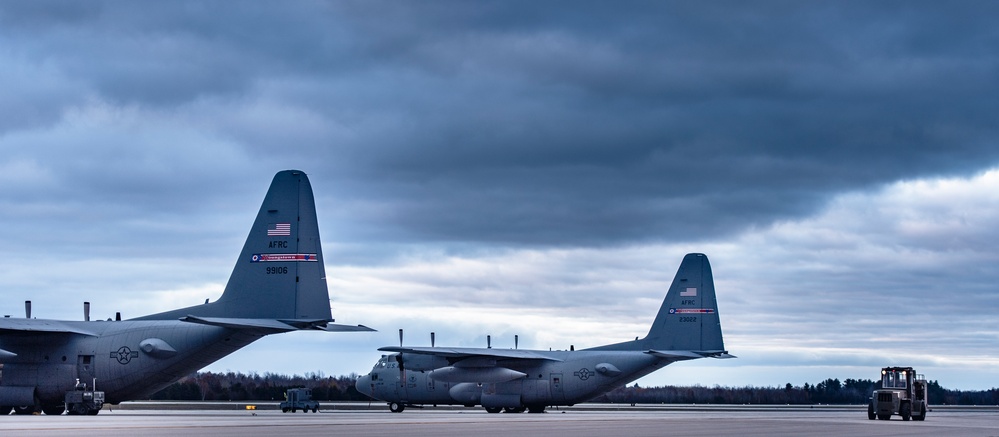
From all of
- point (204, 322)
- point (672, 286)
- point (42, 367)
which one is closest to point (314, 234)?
point (204, 322)

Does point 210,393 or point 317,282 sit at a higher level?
point 317,282

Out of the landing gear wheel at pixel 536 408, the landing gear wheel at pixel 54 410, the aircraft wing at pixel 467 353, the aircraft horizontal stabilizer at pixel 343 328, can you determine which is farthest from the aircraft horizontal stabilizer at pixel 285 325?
the landing gear wheel at pixel 536 408

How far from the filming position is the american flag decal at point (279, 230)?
4541 centimetres

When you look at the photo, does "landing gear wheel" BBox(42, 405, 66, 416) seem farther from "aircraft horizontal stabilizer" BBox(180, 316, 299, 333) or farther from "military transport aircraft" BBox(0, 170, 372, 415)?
"aircraft horizontal stabilizer" BBox(180, 316, 299, 333)

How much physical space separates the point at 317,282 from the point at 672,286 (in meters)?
30.1

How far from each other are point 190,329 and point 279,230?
586 centimetres

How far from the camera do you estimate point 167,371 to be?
47.4 meters

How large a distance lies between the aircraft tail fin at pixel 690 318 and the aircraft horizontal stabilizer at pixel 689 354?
0.04 m

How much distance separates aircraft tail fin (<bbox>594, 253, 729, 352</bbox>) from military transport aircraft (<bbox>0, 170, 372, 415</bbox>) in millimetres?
28067

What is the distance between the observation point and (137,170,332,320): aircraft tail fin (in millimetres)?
44719

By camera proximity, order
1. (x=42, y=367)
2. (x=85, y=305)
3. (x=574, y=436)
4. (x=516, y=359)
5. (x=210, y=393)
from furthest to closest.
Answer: (x=210, y=393), (x=516, y=359), (x=85, y=305), (x=42, y=367), (x=574, y=436)

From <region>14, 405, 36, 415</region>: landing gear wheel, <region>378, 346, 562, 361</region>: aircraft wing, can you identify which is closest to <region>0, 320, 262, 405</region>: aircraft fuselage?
<region>14, 405, 36, 415</region>: landing gear wheel

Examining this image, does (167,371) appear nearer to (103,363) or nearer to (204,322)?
(103,363)

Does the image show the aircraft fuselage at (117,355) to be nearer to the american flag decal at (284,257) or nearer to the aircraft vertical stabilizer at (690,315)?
the american flag decal at (284,257)
